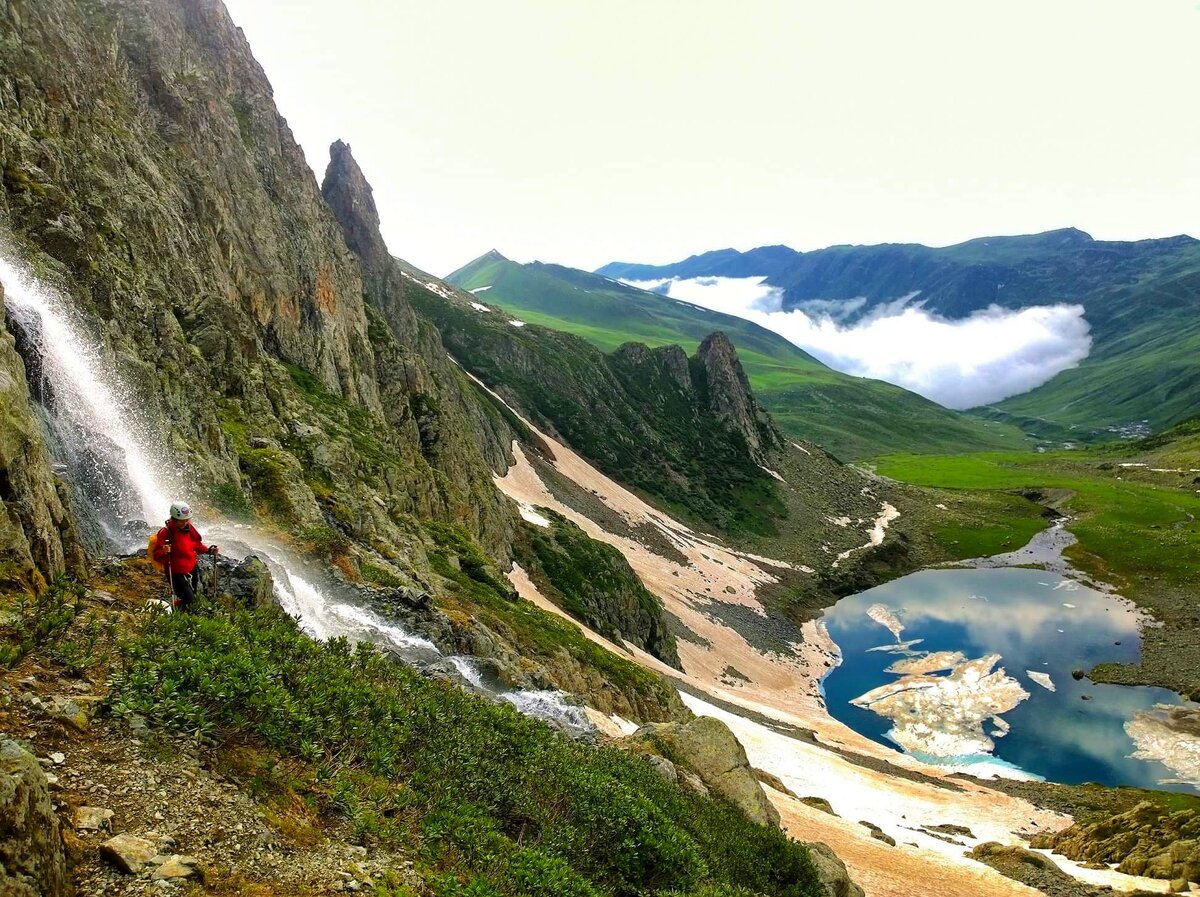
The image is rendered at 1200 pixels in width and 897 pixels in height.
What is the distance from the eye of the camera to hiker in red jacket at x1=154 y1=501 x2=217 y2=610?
39.5 ft

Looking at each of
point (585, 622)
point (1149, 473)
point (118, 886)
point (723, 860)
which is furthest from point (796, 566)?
point (1149, 473)

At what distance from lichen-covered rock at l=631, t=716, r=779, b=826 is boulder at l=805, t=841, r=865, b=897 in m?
1.46

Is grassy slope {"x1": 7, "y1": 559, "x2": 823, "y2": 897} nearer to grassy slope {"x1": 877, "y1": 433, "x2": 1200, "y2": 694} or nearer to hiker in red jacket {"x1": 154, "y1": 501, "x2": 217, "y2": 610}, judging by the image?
hiker in red jacket {"x1": 154, "y1": 501, "x2": 217, "y2": 610}

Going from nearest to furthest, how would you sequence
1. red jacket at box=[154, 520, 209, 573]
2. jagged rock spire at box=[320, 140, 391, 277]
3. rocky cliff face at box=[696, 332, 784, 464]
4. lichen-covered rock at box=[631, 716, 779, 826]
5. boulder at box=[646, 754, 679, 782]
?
1. red jacket at box=[154, 520, 209, 573]
2. boulder at box=[646, 754, 679, 782]
3. lichen-covered rock at box=[631, 716, 779, 826]
4. jagged rock spire at box=[320, 140, 391, 277]
5. rocky cliff face at box=[696, 332, 784, 464]

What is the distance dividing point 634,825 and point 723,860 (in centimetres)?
319

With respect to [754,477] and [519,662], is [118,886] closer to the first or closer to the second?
Answer: [519,662]

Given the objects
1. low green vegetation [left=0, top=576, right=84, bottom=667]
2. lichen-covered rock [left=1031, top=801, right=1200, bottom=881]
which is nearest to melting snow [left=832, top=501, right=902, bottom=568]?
lichen-covered rock [left=1031, top=801, right=1200, bottom=881]

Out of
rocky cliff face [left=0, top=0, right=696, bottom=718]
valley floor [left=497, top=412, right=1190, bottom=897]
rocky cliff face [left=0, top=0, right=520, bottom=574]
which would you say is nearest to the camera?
rocky cliff face [left=0, top=0, right=696, bottom=718]

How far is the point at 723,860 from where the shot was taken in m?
14.5

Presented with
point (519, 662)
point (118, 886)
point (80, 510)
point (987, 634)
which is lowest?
point (987, 634)

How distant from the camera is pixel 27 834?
573 cm

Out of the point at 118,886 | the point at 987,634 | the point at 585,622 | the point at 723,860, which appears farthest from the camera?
the point at 987,634

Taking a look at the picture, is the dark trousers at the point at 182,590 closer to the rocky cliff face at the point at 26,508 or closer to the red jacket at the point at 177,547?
the red jacket at the point at 177,547

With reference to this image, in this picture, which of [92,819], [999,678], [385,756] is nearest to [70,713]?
[92,819]
